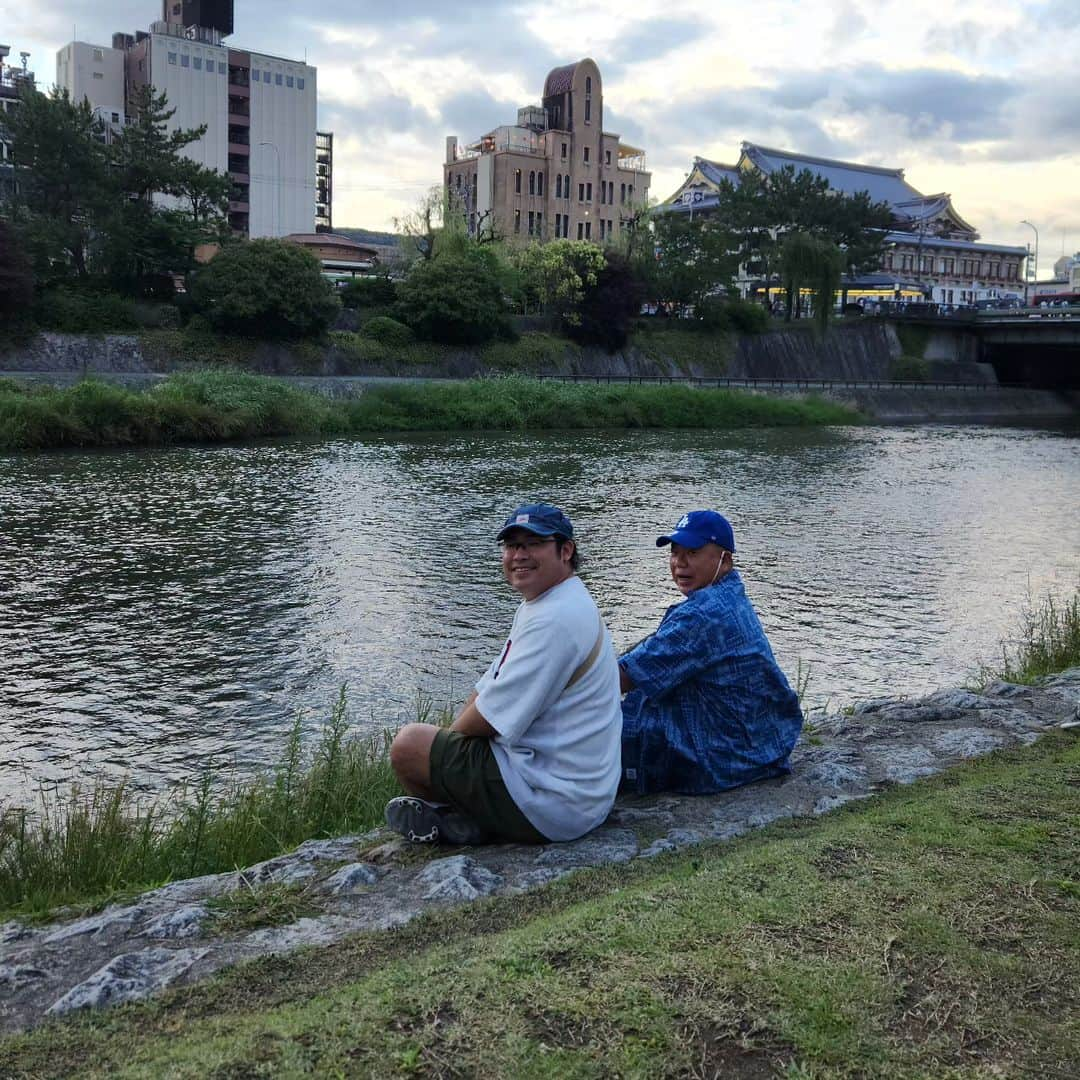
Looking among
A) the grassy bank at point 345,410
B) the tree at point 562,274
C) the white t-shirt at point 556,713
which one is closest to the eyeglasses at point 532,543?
the white t-shirt at point 556,713

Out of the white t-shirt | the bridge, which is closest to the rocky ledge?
the white t-shirt

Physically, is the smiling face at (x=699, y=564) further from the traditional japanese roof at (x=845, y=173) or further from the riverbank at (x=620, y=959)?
the traditional japanese roof at (x=845, y=173)

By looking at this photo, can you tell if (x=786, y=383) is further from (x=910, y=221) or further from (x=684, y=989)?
(x=684, y=989)

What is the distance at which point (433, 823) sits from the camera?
520 centimetres

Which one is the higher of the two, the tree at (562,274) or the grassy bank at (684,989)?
the tree at (562,274)

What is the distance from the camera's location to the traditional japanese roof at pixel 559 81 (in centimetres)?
9794

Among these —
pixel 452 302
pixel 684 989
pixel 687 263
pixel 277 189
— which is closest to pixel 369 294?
pixel 452 302

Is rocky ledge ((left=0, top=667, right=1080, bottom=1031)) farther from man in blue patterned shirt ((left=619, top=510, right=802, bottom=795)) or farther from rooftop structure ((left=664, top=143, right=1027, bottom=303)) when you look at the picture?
rooftop structure ((left=664, top=143, right=1027, bottom=303))

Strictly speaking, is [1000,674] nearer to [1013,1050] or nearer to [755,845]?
[755,845]

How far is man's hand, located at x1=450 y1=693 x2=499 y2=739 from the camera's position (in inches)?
191

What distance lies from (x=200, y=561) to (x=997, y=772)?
1323 cm

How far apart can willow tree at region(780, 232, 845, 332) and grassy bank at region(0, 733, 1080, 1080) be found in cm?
6598

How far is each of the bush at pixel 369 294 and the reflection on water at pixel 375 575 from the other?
23822mm

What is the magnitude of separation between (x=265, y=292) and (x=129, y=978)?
1766 inches
